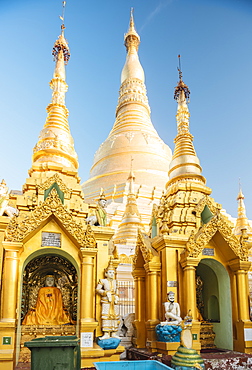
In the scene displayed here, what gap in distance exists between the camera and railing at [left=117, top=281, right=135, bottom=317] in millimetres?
14328

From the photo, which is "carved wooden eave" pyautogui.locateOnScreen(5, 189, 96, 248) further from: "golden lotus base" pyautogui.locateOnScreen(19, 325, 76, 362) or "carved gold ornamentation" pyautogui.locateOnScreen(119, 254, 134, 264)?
"carved gold ornamentation" pyautogui.locateOnScreen(119, 254, 134, 264)

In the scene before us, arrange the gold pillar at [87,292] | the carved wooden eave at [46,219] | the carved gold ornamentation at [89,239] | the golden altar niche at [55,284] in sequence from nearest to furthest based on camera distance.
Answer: the gold pillar at [87,292], the carved wooden eave at [46,219], the carved gold ornamentation at [89,239], the golden altar niche at [55,284]

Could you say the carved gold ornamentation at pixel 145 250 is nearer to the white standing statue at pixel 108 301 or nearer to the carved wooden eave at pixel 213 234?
the carved wooden eave at pixel 213 234

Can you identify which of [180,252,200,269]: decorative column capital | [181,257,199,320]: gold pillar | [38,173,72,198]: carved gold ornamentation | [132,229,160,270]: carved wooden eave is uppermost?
[38,173,72,198]: carved gold ornamentation

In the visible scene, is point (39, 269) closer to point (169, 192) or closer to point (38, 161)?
point (38, 161)

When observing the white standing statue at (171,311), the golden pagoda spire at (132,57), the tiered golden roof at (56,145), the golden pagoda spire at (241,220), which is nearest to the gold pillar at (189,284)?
the white standing statue at (171,311)

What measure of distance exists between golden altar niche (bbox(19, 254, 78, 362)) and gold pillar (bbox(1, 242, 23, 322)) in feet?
4.56

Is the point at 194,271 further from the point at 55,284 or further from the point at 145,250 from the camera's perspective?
the point at 55,284

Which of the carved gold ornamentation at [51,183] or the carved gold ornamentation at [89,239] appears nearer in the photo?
the carved gold ornamentation at [89,239]

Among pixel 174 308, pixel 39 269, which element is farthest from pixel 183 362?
pixel 39 269

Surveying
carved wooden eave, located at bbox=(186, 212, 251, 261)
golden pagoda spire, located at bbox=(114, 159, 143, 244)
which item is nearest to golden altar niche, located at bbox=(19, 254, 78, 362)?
carved wooden eave, located at bbox=(186, 212, 251, 261)

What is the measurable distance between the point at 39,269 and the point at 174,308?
394 centimetres

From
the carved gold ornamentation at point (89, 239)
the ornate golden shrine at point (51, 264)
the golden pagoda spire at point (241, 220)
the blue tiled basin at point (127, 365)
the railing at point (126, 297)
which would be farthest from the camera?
the golden pagoda spire at point (241, 220)

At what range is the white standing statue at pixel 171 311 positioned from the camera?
31.4ft
